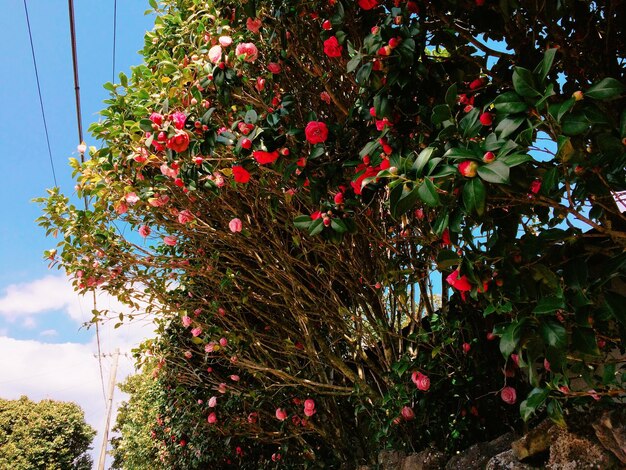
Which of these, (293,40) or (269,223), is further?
(269,223)

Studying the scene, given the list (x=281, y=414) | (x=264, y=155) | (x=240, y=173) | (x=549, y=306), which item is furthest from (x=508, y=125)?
(x=281, y=414)

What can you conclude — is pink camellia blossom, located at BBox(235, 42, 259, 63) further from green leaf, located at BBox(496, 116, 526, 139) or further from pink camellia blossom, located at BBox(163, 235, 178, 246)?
pink camellia blossom, located at BBox(163, 235, 178, 246)

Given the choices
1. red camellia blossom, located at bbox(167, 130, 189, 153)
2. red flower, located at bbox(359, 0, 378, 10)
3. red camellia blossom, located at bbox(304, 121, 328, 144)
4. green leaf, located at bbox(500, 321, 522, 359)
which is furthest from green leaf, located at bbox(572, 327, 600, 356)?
red camellia blossom, located at bbox(167, 130, 189, 153)

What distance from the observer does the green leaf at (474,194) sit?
1368 millimetres

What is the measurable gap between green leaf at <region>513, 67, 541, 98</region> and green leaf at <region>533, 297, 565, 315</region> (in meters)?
0.69

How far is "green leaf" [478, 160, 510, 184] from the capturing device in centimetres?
131

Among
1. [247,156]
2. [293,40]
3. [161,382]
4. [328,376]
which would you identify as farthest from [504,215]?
[161,382]

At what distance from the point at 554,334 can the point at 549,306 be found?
0.09m

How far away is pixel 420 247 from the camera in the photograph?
392 cm

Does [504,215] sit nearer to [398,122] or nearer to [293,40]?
[398,122]

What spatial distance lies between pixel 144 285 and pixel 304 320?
6.08ft

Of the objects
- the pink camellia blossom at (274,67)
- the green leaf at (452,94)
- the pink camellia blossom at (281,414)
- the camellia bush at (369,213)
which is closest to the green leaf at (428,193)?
the camellia bush at (369,213)

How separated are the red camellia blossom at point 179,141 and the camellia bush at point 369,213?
0.5 inches

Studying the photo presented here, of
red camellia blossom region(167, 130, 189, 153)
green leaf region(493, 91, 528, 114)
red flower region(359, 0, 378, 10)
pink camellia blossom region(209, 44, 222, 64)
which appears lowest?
green leaf region(493, 91, 528, 114)
